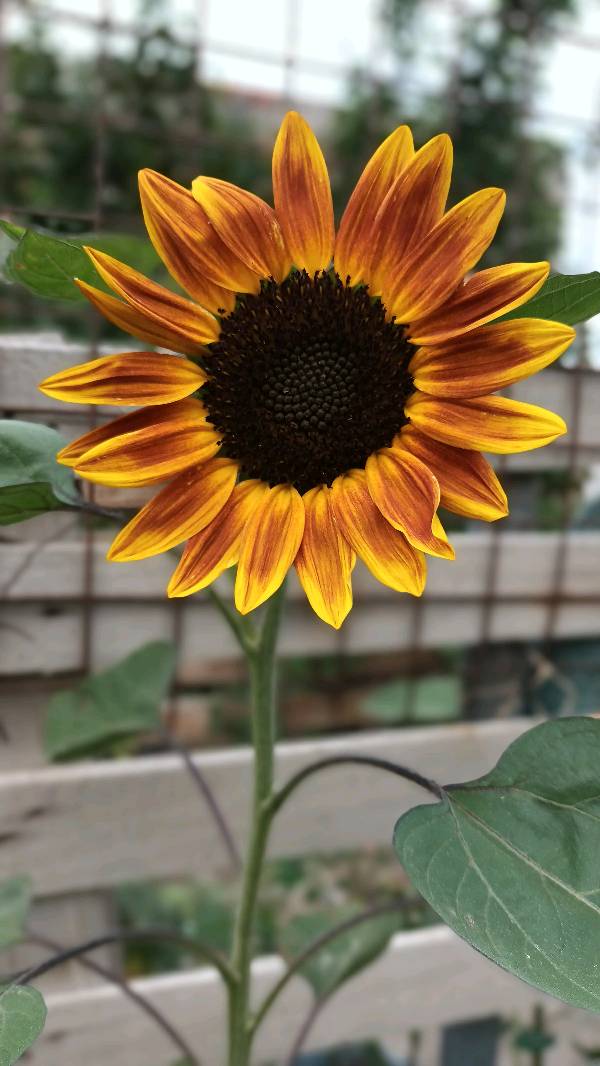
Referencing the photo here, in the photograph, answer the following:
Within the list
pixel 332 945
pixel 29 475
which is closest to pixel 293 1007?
pixel 332 945

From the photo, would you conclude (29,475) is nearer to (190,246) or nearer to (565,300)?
(190,246)

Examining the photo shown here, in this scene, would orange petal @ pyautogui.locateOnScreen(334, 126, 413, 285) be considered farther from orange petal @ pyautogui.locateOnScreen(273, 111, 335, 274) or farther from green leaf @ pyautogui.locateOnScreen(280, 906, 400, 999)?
green leaf @ pyautogui.locateOnScreen(280, 906, 400, 999)

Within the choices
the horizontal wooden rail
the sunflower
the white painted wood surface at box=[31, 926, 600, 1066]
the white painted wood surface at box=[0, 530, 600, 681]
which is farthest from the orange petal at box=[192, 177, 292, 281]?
the white painted wood surface at box=[31, 926, 600, 1066]

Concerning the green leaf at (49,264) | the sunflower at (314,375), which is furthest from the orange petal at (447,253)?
the green leaf at (49,264)

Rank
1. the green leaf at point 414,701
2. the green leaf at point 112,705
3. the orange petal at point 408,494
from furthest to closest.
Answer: the green leaf at point 414,701
the green leaf at point 112,705
the orange petal at point 408,494

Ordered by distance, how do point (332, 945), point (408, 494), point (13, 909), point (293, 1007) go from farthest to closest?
point (293, 1007) < point (332, 945) < point (13, 909) < point (408, 494)

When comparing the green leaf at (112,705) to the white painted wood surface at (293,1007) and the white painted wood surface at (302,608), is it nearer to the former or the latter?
the white painted wood surface at (302,608)
